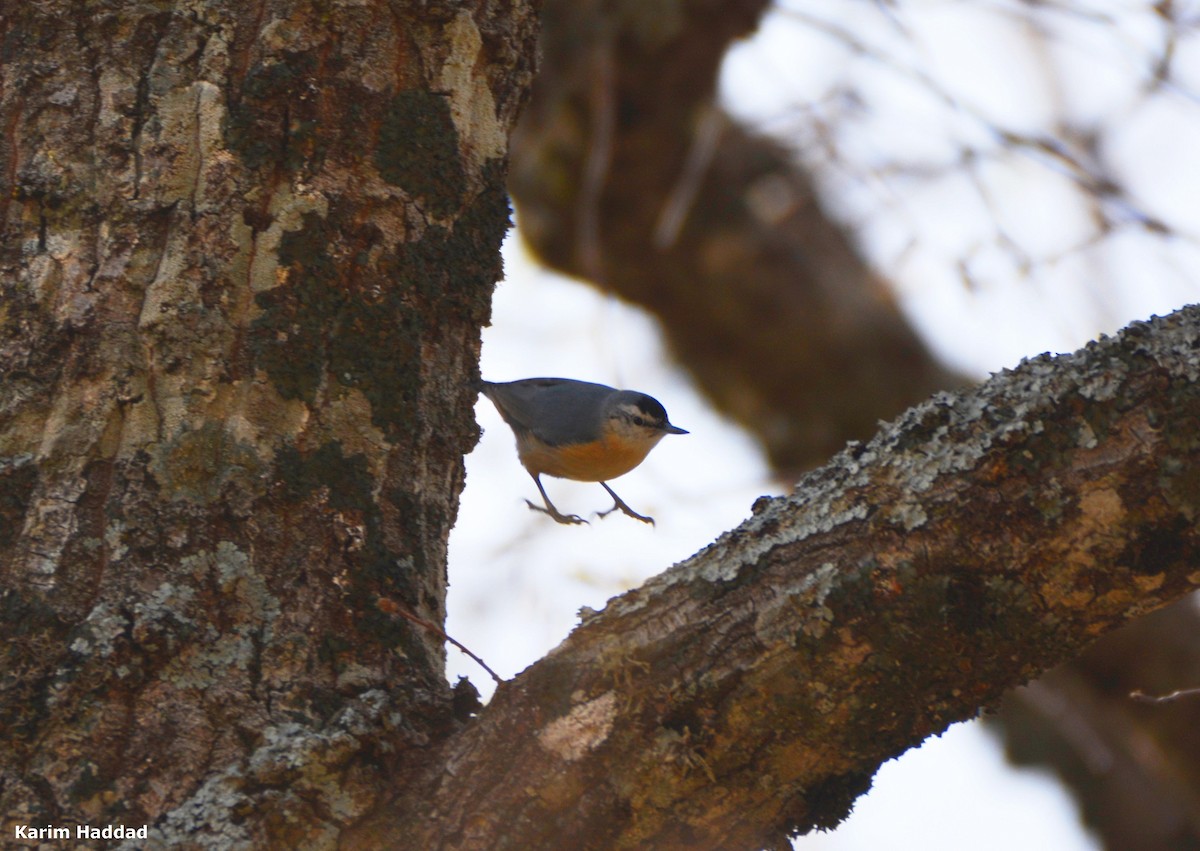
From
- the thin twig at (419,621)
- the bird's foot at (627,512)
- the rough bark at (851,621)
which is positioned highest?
the bird's foot at (627,512)

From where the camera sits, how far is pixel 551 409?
4.00 metres

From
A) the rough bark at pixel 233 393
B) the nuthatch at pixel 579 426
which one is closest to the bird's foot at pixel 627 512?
the nuthatch at pixel 579 426

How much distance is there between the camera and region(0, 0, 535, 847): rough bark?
1.43m

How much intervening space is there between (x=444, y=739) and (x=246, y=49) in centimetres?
106

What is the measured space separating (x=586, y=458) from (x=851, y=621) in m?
2.69

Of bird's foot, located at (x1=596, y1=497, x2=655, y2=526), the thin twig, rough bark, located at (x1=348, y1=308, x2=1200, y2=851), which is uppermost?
bird's foot, located at (x1=596, y1=497, x2=655, y2=526)

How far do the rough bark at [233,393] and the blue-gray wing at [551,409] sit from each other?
2017 mm

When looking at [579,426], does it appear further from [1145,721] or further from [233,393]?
[233,393]

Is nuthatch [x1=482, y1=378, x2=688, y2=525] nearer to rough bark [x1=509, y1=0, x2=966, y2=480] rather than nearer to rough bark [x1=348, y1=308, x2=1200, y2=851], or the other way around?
rough bark [x1=509, y1=0, x2=966, y2=480]

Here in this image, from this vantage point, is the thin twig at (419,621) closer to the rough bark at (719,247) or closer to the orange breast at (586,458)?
the orange breast at (586,458)

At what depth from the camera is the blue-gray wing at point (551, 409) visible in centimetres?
397

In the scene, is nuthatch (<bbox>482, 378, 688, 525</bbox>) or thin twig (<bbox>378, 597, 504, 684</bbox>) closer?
thin twig (<bbox>378, 597, 504, 684</bbox>)

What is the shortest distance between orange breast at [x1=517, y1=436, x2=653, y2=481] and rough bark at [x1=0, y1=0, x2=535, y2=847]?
2.02 metres

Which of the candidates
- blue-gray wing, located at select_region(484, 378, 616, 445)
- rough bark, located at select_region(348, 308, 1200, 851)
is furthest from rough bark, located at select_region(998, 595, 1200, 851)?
rough bark, located at select_region(348, 308, 1200, 851)
